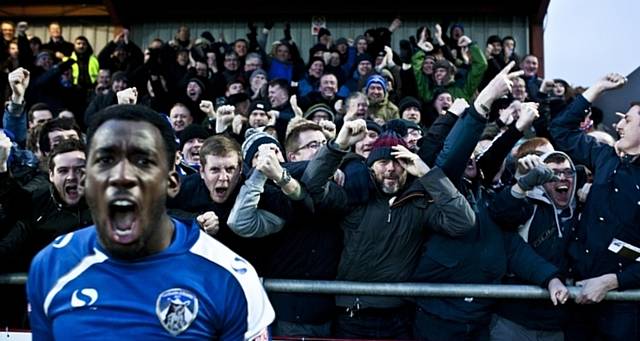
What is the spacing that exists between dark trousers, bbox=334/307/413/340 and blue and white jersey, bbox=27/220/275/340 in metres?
1.96

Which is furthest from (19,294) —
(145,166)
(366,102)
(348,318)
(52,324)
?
(366,102)

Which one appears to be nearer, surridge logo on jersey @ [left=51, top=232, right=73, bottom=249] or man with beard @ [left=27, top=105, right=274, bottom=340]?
man with beard @ [left=27, top=105, right=274, bottom=340]

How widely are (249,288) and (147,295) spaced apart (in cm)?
32

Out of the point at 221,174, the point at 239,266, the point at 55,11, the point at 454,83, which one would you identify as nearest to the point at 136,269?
the point at 239,266

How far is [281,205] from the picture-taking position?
4.25 m

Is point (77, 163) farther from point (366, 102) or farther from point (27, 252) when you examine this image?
point (366, 102)

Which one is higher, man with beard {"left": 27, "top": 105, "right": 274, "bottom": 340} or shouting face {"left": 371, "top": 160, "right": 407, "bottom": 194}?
man with beard {"left": 27, "top": 105, "right": 274, "bottom": 340}

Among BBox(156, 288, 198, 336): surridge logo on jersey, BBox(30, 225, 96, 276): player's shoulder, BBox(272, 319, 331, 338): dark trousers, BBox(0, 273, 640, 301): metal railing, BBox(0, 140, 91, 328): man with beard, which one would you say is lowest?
BBox(272, 319, 331, 338): dark trousers

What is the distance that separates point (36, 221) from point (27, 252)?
19 cm

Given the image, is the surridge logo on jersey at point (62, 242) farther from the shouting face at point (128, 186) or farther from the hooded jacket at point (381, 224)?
the hooded jacket at point (381, 224)

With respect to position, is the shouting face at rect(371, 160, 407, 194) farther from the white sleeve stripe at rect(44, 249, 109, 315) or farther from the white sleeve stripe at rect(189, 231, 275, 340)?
the white sleeve stripe at rect(44, 249, 109, 315)

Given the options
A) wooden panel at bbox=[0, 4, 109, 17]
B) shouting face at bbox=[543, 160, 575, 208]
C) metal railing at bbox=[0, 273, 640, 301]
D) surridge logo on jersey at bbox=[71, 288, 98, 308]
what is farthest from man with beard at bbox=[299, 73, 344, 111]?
wooden panel at bbox=[0, 4, 109, 17]

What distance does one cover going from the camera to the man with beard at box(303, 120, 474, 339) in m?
4.22

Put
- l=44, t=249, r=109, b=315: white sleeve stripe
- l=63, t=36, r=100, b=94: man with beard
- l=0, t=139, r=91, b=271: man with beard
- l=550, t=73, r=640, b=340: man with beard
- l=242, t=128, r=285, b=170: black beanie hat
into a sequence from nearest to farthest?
1. l=44, t=249, r=109, b=315: white sleeve stripe
2. l=550, t=73, r=640, b=340: man with beard
3. l=0, t=139, r=91, b=271: man with beard
4. l=242, t=128, r=285, b=170: black beanie hat
5. l=63, t=36, r=100, b=94: man with beard
